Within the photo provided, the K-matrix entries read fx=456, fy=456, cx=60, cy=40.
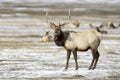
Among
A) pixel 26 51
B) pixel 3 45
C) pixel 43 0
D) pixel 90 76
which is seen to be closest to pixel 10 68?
pixel 90 76

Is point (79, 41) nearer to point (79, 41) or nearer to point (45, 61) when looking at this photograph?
point (79, 41)

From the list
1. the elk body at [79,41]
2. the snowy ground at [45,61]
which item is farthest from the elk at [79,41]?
the snowy ground at [45,61]

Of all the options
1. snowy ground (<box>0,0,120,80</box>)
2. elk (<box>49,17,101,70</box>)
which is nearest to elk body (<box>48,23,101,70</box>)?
elk (<box>49,17,101,70</box>)

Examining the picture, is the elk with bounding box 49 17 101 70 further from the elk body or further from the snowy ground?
the snowy ground

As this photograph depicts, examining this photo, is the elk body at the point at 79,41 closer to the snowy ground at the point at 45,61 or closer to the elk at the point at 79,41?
the elk at the point at 79,41

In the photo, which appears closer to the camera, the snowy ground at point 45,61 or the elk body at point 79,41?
the snowy ground at point 45,61

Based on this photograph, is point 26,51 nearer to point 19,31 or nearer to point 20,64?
point 20,64

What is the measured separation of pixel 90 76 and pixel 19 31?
19819 millimetres

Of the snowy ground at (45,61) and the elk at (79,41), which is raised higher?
the elk at (79,41)

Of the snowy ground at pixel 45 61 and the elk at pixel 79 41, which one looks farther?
the elk at pixel 79 41

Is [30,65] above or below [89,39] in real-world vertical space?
below

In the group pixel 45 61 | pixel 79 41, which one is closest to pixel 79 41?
pixel 79 41

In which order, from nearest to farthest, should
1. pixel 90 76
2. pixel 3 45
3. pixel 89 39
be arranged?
pixel 90 76 → pixel 89 39 → pixel 3 45

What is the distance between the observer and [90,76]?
1555cm
